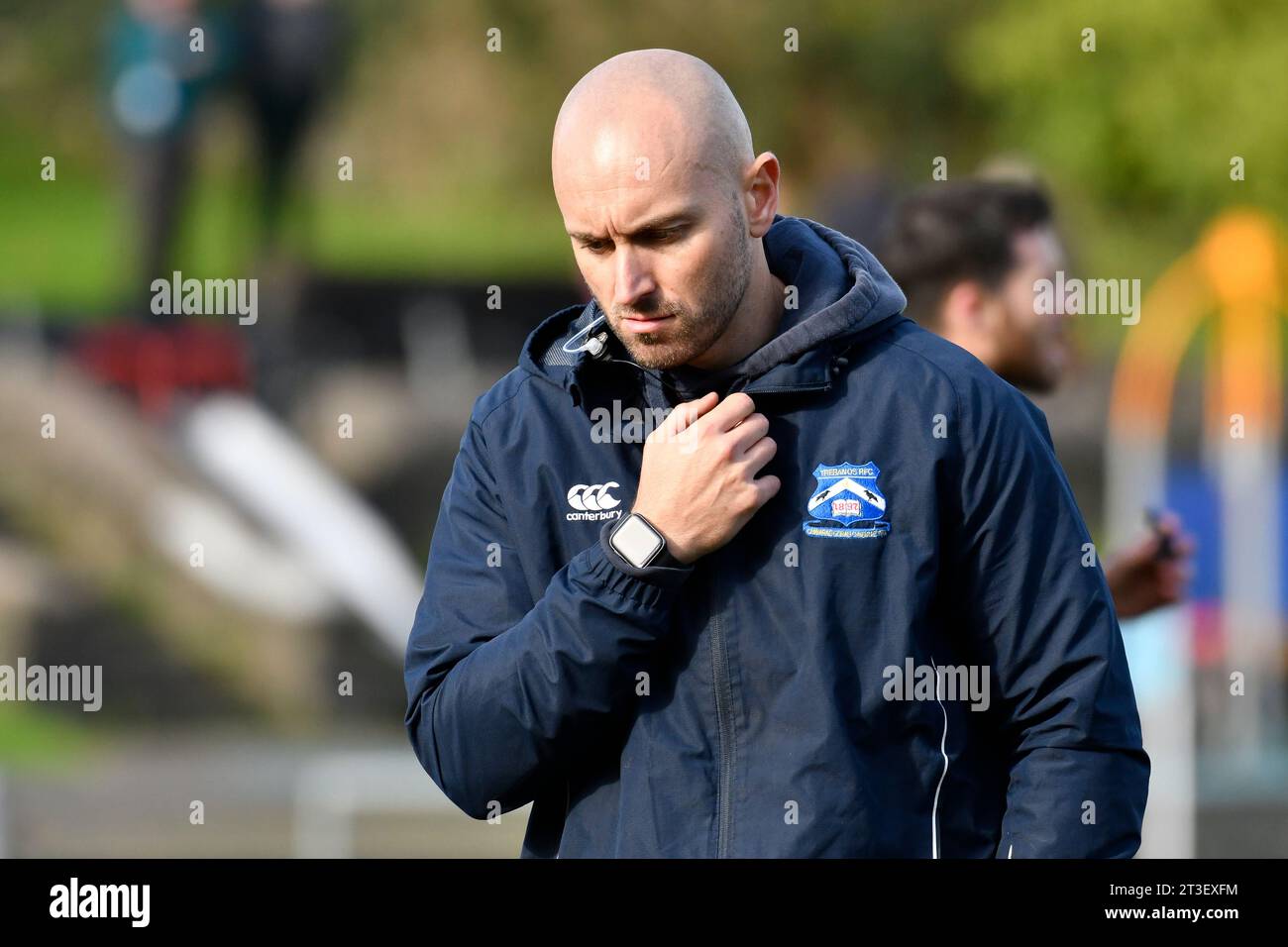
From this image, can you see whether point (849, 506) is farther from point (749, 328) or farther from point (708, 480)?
point (749, 328)

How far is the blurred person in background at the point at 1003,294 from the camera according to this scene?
3830 mm

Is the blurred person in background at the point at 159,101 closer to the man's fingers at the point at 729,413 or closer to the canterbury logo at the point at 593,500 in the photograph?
the canterbury logo at the point at 593,500

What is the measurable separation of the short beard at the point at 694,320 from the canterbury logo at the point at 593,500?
0.58 feet

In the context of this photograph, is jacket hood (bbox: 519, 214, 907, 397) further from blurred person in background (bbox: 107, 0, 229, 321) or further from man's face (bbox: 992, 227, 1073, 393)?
blurred person in background (bbox: 107, 0, 229, 321)

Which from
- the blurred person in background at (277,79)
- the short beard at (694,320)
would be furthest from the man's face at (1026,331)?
the blurred person in background at (277,79)

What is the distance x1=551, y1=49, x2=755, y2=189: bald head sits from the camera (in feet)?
8.00

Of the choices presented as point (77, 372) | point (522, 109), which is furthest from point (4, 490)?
point (522, 109)

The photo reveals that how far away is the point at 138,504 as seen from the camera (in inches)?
521

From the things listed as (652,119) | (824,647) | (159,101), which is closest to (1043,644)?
(824,647)

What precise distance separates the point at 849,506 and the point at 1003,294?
61.1 inches

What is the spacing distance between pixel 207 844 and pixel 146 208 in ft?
33.0

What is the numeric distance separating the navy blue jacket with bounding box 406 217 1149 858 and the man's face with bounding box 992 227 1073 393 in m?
1.30

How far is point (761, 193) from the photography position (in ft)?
8.46

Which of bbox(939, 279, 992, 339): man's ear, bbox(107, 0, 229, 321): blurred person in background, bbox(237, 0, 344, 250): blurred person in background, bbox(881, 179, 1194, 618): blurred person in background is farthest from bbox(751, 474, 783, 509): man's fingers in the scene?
bbox(237, 0, 344, 250): blurred person in background
